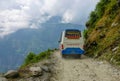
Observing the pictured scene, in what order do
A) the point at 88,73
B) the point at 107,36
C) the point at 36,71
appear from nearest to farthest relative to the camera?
the point at 36,71 → the point at 88,73 → the point at 107,36

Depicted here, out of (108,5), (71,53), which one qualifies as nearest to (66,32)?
(71,53)

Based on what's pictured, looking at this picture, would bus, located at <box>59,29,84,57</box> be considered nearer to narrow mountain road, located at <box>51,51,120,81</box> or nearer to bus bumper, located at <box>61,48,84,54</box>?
bus bumper, located at <box>61,48,84,54</box>

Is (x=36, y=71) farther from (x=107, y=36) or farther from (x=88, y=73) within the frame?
(x=107, y=36)

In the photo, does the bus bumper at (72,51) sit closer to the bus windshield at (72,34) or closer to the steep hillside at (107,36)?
the bus windshield at (72,34)

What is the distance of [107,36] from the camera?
34.6 m

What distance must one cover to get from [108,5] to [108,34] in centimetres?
934

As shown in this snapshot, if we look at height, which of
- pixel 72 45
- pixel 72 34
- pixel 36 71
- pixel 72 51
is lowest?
pixel 72 51

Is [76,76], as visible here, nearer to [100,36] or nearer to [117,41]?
[117,41]

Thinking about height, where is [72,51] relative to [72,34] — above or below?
below

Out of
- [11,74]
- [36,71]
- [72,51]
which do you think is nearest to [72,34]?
[72,51]

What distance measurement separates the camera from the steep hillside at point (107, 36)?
2917 centimetres

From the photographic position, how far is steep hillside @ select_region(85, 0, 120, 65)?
29172 mm

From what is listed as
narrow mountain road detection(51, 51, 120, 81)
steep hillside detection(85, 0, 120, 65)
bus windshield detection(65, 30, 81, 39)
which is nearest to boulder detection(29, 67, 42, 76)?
narrow mountain road detection(51, 51, 120, 81)

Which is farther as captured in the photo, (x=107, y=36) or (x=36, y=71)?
(x=107, y=36)
